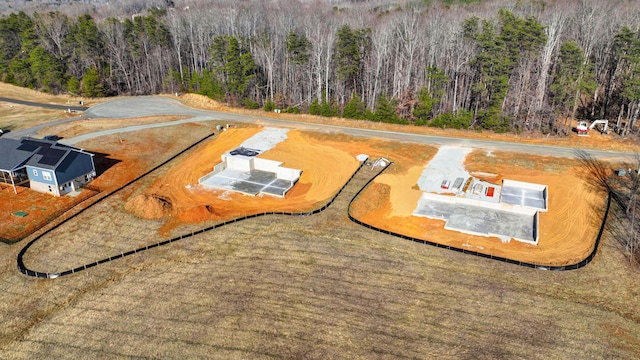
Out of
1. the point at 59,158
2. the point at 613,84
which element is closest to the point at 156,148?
the point at 59,158

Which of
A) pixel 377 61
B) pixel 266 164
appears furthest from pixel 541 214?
pixel 377 61

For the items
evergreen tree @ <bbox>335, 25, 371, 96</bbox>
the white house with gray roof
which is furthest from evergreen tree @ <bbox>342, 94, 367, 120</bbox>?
the white house with gray roof

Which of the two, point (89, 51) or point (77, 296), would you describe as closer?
point (77, 296)

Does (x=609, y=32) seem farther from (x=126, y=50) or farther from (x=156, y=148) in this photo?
(x=126, y=50)

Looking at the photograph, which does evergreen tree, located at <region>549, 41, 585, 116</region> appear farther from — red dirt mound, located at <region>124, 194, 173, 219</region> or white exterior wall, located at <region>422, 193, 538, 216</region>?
red dirt mound, located at <region>124, 194, 173, 219</region>

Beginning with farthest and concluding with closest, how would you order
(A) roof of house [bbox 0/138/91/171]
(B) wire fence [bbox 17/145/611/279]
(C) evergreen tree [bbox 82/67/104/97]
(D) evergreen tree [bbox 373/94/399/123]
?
1. (C) evergreen tree [bbox 82/67/104/97]
2. (D) evergreen tree [bbox 373/94/399/123]
3. (A) roof of house [bbox 0/138/91/171]
4. (B) wire fence [bbox 17/145/611/279]

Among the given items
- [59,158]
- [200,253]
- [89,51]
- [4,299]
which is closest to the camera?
[4,299]
